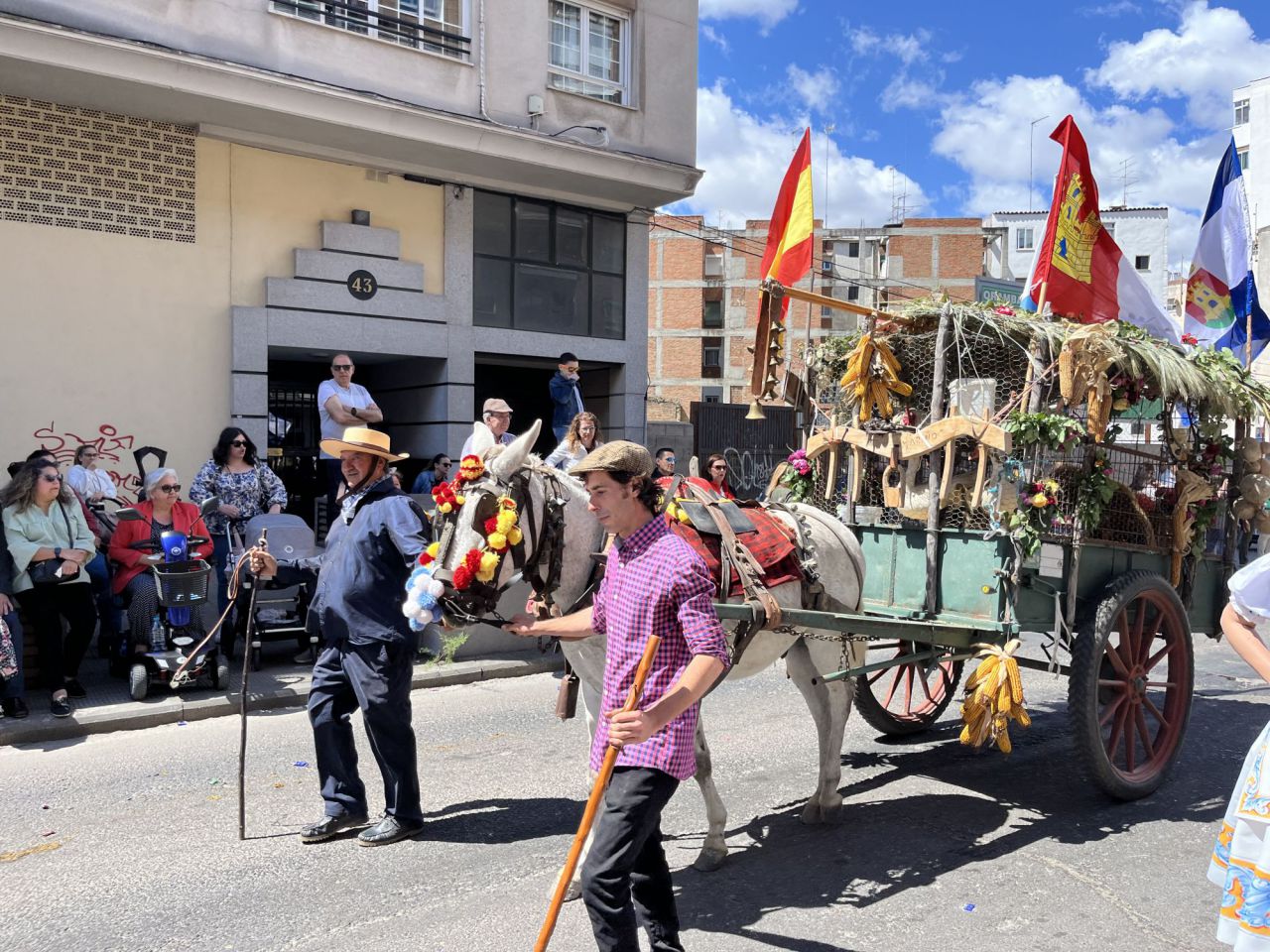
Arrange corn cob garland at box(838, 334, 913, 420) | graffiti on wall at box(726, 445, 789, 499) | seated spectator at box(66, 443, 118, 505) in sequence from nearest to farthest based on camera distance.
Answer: corn cob garland at box(838, 334, 913, 420)
seated spectator at box(66, 443, 118, 505)
graffiti on wall at box(726, 445, 789, 499)

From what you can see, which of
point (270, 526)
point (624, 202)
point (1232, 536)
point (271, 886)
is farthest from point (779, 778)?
point (624, 202)

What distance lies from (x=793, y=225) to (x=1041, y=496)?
2334 mm

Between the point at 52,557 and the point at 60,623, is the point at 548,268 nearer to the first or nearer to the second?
the point at 52,557

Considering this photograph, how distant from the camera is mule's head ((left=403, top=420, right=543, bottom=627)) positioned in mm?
4293

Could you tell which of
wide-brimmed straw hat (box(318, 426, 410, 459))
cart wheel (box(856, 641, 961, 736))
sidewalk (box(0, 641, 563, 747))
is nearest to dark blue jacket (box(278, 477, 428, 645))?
wide-brimmed straw hat (box(318, 426, 410, 459))

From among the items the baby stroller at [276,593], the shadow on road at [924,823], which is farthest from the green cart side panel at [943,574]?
the baby stroller at [276,593]

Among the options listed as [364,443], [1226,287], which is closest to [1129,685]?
[1226,287]

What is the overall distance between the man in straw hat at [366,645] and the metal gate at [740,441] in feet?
43.8

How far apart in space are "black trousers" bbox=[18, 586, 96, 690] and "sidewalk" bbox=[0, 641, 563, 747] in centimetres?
25

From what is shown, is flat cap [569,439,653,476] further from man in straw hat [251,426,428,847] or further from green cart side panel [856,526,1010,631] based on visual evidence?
green cart side panel [856,526,1010,631]

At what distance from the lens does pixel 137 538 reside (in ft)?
27.7

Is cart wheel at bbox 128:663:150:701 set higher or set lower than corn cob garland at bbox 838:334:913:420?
lower

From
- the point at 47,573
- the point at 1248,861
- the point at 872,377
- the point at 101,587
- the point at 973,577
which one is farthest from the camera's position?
the point at 101,587

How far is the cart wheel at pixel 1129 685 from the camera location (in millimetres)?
5609
